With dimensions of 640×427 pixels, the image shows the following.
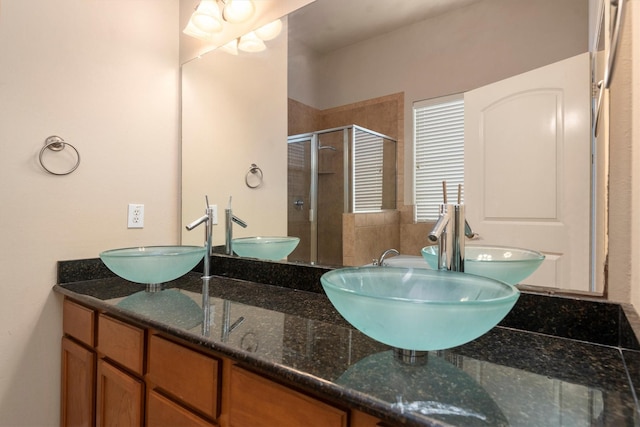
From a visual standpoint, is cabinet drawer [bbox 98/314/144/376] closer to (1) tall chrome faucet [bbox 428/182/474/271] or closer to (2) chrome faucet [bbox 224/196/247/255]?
(2) chrome faucet [bbox 224/196/247/255]

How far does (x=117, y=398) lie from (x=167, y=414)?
331 mm

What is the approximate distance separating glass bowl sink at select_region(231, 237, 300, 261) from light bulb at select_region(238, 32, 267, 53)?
922 mm

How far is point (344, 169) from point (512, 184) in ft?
1.97

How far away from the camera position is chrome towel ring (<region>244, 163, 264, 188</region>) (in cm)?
172

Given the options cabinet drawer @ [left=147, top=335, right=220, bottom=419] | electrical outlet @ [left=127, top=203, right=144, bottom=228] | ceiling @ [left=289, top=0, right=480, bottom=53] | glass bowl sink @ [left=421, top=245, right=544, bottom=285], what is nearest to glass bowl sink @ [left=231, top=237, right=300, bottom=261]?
electrical outlet @ [left=127, top=203, right=144, bottom=228]

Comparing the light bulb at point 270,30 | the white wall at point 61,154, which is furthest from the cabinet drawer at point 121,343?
the light bulb at point 270,30

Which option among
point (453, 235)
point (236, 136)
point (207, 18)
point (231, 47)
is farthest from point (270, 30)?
point (453, 235)

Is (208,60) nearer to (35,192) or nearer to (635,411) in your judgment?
(35,192)

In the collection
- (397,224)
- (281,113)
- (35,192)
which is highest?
(281,113)

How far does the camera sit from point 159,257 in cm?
128

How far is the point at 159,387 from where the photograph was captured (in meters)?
1.00

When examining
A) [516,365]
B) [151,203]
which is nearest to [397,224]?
[516,365]

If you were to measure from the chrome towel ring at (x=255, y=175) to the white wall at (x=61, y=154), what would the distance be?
0.46 meters

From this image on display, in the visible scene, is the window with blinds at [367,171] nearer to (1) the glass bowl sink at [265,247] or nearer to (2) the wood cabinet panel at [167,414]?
(1) the glass bowl sink at [265,247]
